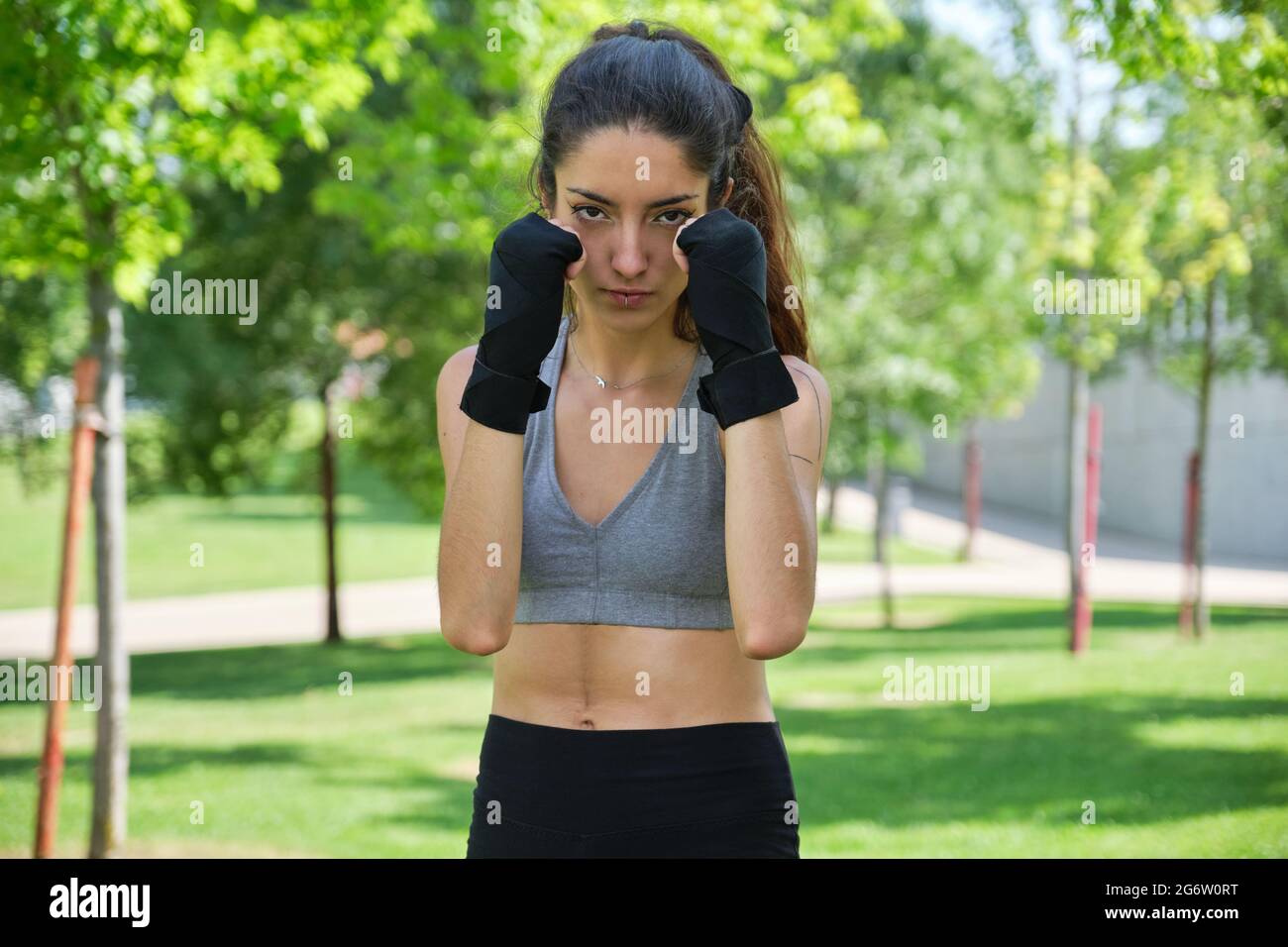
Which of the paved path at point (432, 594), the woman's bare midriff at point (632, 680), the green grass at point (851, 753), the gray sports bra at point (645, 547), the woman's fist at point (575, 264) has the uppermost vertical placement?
the woman's fist at point (575, 264)

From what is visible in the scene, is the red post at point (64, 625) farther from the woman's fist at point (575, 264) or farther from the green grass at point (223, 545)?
the green grass at point (223, 545)

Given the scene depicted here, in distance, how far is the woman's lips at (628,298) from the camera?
7.00 ft

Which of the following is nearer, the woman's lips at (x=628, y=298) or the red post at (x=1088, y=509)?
the woman's lips at (x=628, y=298)

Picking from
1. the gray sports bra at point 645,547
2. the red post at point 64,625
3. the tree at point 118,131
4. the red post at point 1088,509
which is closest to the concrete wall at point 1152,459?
the red post at point 1088,509

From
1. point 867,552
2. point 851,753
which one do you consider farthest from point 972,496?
point 851,753

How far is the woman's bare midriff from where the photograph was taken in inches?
81.4

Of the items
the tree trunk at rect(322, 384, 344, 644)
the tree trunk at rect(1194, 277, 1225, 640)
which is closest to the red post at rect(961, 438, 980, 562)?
the tree trunk at rect(1194, 277, 1225, 640)

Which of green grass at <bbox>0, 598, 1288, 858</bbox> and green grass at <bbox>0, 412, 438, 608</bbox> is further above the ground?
green grass at <bbox>0, 412, 438, 608</bbox>

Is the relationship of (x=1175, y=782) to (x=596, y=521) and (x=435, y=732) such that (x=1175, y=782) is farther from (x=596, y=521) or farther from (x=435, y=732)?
(x=596, y=521)

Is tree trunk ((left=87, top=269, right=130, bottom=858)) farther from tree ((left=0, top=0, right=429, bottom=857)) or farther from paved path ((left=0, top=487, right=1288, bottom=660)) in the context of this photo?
paved path ((left=0, top=487, right=1288, bottom=660))

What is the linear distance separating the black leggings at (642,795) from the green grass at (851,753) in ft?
15.8

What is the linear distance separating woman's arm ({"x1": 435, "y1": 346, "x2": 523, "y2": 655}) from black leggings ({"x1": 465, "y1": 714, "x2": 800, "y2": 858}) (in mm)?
179

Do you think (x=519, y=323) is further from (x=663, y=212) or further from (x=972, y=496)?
(x=972, y=496)
